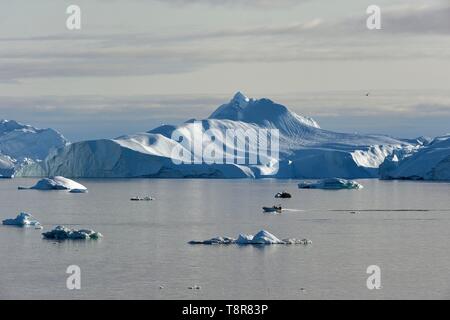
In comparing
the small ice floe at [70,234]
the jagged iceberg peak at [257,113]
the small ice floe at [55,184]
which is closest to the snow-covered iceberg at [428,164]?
the jagged iceberg peak at [257,113]

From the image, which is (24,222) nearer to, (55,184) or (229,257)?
(229,257)

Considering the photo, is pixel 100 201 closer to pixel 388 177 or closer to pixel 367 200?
pixel 367 200

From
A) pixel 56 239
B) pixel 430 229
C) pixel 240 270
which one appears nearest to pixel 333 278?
pixel 240 270

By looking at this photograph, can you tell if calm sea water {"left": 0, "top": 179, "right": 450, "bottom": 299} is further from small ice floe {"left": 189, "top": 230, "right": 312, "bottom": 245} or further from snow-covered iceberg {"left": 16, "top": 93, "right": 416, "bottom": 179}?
snow-covered iceberg {"left": 16, "top": 93, "right": 416, "bottom": 179}

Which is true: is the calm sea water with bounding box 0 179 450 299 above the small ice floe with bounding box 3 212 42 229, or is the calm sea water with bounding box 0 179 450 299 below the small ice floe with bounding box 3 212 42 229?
below

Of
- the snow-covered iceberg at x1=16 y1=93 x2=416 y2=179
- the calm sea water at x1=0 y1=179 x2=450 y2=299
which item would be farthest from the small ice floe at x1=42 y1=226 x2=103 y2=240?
the snow-covered iceberg at x1=16 y1=93 x2=416 y2=179

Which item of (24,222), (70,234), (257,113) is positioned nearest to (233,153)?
(257,113)
